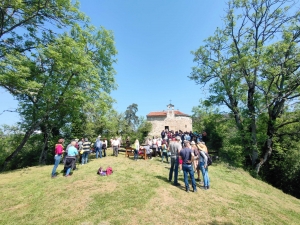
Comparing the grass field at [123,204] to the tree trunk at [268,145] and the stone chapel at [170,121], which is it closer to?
the tree trunk at [268,145]

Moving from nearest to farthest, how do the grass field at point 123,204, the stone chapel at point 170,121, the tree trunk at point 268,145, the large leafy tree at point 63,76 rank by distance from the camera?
the grass field at point 123,204 < the large leafy tree at point 63,76 < the tree trunk at point 268,145 < the stone chapel at point 170,121

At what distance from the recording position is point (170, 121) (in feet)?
153

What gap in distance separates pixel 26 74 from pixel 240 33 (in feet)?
63.4

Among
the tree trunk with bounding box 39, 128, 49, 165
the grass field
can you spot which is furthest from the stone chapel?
the grass field

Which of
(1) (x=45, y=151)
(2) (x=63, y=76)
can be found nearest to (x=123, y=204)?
(2) (x=63, y=76)

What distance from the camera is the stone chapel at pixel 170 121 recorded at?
46.6m

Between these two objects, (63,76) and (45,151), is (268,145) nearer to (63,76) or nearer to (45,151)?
(63,76)

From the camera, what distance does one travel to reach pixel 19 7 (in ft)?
32.4

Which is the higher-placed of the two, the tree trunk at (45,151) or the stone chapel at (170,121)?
the stone chapel at (170,121)

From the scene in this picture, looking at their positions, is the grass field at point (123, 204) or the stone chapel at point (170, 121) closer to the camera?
the grass field at point (123, 204)

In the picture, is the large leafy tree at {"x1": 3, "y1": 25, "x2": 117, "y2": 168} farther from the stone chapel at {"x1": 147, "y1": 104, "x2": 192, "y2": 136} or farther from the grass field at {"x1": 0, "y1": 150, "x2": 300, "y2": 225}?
the stone chapel at {"x1": 147, "y1": 104, "x2": 192, "y2": 136}

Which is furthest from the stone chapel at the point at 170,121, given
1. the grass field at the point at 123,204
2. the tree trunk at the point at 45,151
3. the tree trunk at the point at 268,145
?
the grass field at the point at 123,204

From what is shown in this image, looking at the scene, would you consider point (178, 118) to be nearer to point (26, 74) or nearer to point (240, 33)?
point (240, 33)

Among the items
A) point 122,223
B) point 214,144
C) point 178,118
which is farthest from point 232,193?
point 178,118
